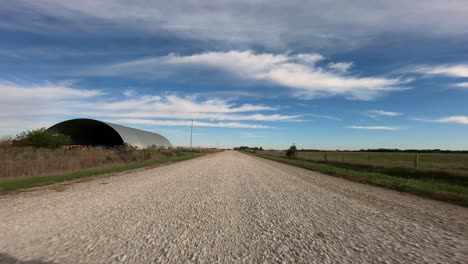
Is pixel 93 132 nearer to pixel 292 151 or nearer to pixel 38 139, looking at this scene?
pixel 38 139

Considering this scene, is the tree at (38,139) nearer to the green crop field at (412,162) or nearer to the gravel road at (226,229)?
the gravel road at (226,229)

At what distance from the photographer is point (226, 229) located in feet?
19.8

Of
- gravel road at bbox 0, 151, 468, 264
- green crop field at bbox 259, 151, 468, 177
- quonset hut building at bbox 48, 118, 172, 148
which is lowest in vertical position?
gravel road at bbox 0, 151, 468, 264

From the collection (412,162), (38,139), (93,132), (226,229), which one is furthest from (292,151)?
(226,229)

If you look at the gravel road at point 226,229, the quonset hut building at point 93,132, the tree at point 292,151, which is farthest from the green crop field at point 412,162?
the quonset hut building at point 93,132

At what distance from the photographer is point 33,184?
41.8 ft

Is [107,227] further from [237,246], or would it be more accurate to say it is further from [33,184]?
[33,184]

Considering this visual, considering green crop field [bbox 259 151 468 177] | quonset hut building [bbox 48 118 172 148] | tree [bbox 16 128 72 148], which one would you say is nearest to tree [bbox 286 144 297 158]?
green crop field [bbox 259 151 468 177]

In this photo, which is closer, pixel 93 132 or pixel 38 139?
pixel 38 139

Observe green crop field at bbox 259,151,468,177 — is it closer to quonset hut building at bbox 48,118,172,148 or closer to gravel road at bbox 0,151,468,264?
gravel road at bbox 0,151,468,264

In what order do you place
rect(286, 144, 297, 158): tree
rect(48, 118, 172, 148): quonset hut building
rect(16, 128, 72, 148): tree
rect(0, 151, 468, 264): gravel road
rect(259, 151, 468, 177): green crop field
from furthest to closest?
rect(286, 144, 297, 158): tree < rect(48, 118, 172, 148): quonset hut building < rect(16, 128, 72, 148): tree < rect(259, 151, 468, 177): green crop field < rect(0, 151, 468, 264): gravel road

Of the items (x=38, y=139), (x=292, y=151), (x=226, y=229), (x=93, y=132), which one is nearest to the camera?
(x=226, y=229)

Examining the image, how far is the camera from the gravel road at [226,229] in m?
4.48

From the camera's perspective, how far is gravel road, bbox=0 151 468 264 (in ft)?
14.7
